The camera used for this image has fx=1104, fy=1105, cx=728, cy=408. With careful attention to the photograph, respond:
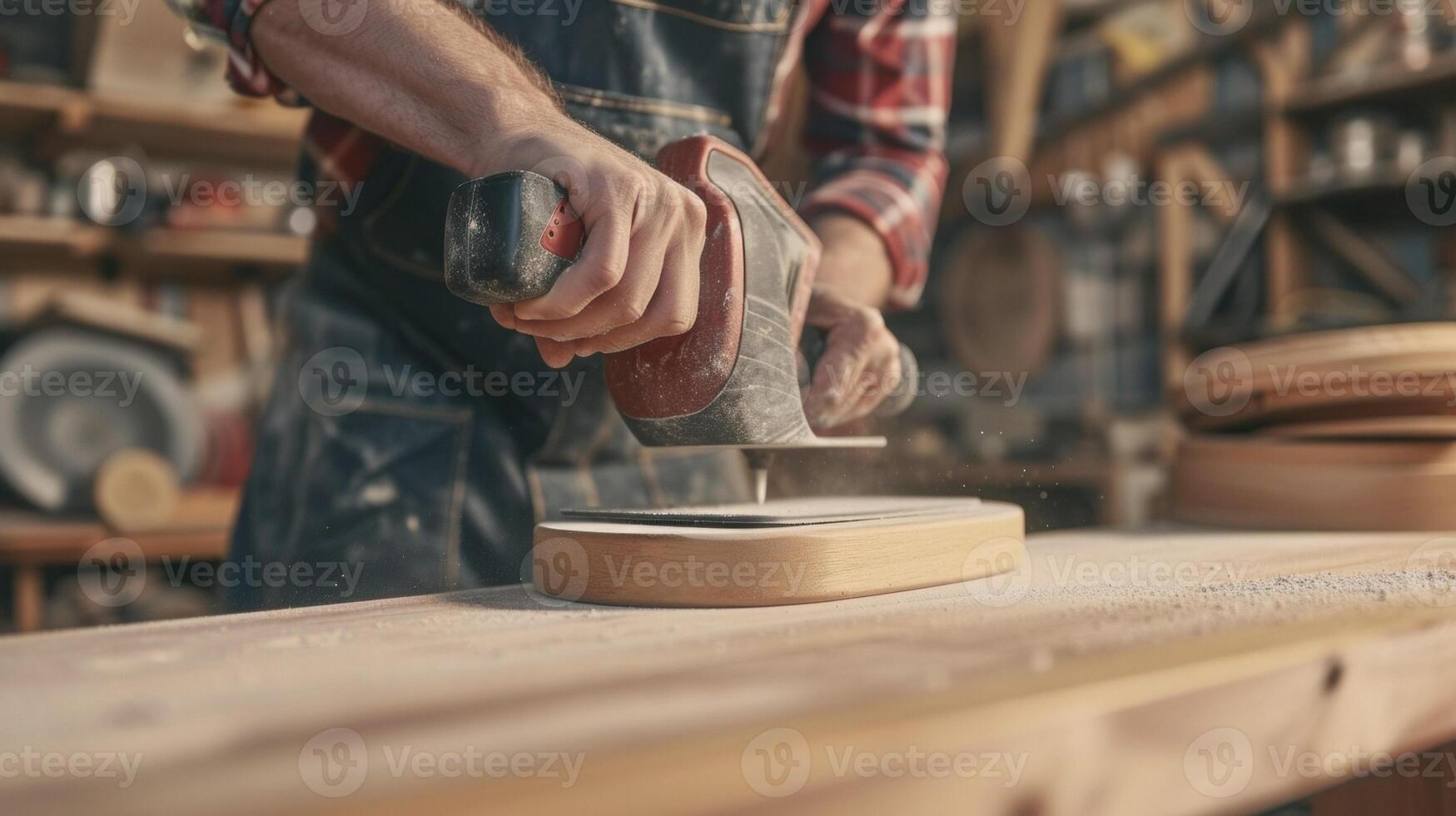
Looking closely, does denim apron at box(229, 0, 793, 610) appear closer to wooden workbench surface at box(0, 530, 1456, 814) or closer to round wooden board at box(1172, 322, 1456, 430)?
wooden workbench surface at box(0, 530, 1456, 814)

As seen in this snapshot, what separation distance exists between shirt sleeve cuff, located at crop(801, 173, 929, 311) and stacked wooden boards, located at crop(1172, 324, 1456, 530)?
1.30 ft

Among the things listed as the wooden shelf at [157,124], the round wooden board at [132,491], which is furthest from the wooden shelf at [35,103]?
the round wooden board at [132,491]

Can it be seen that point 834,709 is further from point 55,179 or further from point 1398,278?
point 1398,278

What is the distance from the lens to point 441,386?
1300mm

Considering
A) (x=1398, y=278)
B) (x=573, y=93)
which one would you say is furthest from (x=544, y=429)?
(x=1398, y=278)

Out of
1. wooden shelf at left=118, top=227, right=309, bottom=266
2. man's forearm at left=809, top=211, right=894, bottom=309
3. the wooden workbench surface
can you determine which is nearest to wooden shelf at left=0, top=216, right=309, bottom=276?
wooden shelf at left=118, top=227, right=309, bottom=266

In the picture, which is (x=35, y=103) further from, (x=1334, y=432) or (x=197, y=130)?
(x=1334, y=432)

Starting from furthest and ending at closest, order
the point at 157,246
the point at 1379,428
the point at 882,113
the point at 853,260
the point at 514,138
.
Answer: the point at 157,246, the point at 882,113, the point at 853,260, the point at 1379,428, the point at 514,138

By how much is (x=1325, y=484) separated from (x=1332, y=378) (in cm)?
13

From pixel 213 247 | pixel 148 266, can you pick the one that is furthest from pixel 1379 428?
pixel 148 266

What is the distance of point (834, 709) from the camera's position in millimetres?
487

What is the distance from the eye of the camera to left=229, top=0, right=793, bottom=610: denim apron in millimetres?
1227

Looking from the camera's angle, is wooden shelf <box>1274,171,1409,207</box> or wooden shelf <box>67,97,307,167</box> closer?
wooden shelf <box>67,97,307,167</box>

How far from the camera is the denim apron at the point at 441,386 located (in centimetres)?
123
